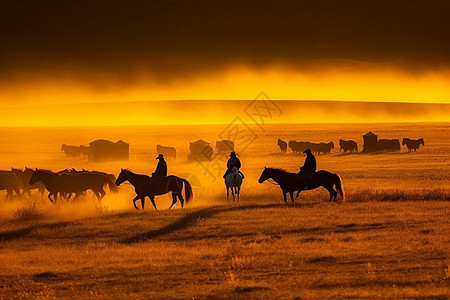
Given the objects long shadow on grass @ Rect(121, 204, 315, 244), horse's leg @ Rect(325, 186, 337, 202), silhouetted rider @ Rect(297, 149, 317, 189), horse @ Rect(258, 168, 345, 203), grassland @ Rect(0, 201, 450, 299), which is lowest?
grassland @ Rect(0, 201, 450, 299)

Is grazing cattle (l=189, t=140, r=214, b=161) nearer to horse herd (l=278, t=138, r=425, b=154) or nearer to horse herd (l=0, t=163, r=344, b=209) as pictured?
horse herd (l=278, t=138, r=425, b=154)

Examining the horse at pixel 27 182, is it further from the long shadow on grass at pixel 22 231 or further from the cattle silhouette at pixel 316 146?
the cattle silhouette at pixel 316 146

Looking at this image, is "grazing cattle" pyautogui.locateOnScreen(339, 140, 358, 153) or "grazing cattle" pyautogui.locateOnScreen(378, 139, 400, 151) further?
"grazing cattle" pyautogui.locateOnScreen(339, 140, 358, 153)

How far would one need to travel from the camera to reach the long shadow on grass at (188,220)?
66.8 feet

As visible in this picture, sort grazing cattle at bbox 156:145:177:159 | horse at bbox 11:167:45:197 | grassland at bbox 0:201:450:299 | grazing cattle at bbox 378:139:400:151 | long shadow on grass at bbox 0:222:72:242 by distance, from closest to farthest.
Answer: grassland at bbox 0:201:450:299, long shadow on grass at bbox 0:222:72:242, horse at bbox 11:167:45:197, grazing cattle at bbox 156:145:177:159, grazing cattle at bbox 378:139:400:151

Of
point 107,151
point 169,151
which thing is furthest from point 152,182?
point 169,151

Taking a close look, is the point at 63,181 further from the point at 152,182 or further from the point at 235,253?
the point at 235,253

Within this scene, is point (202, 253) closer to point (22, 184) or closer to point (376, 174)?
point (22, 184)

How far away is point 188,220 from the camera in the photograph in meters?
23.1

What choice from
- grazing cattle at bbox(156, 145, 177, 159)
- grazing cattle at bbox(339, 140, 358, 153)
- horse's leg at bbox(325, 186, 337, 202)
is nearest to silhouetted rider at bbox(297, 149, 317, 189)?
horse's leg at bbox(325, 186, 337, 202)

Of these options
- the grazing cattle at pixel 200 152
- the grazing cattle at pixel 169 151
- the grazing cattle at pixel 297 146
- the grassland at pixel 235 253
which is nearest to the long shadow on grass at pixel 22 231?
the grassland at pixel 235 253

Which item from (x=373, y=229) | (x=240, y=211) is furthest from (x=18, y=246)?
(x=373, y=229)

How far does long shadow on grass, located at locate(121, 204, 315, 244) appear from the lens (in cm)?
2038

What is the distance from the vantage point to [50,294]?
13.7 m
